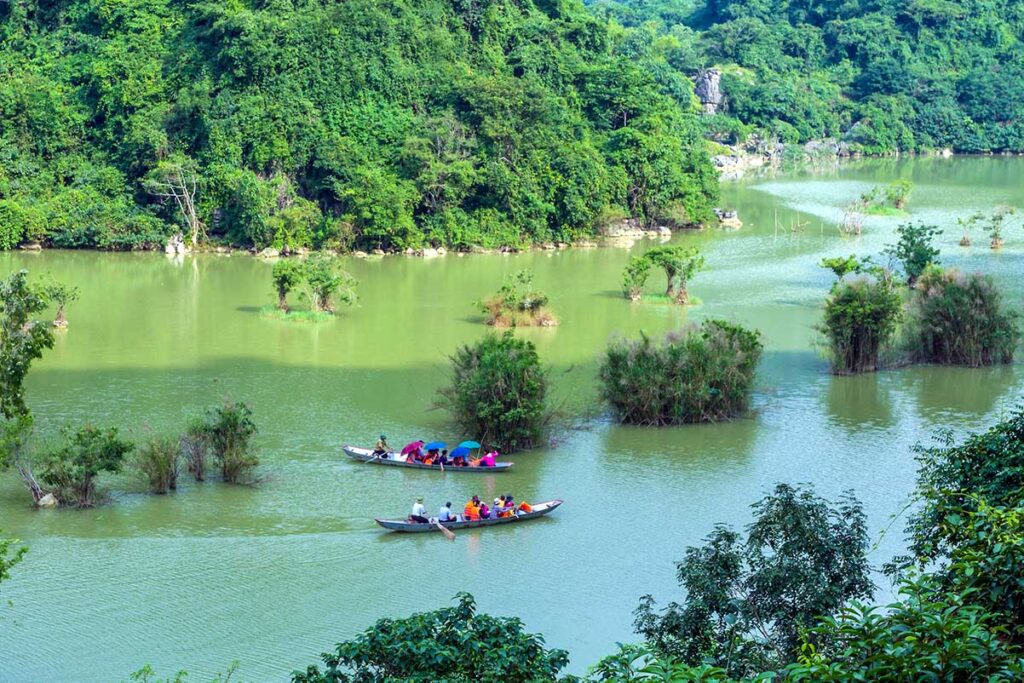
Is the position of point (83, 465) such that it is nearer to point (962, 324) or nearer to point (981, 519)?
Answer: point (981, 519)

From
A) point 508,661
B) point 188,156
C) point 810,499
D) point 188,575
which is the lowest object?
point 188,575

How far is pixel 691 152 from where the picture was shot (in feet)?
140

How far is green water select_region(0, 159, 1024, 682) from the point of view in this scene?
13305 mm

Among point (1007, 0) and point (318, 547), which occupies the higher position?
point (1007, 0)

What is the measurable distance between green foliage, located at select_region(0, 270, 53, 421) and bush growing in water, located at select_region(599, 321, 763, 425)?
879 centimetres

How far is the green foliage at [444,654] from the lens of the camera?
340 inches

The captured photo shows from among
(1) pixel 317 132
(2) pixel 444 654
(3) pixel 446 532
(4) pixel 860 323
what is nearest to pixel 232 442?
(3) pixel 446 532

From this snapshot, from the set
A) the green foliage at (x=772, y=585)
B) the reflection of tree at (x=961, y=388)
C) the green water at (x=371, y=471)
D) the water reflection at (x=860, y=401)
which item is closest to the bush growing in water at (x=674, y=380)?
the green water at (x=371, y=471)

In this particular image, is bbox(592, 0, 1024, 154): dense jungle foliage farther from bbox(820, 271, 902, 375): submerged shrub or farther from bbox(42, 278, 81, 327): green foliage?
bbox(820, 271, 902, 375): submerged shrub

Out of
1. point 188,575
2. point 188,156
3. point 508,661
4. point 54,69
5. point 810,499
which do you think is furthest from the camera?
point 54,69

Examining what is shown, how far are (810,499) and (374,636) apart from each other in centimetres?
381

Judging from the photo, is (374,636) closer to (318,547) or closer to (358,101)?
(318,547)

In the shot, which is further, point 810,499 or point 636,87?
point 636,87

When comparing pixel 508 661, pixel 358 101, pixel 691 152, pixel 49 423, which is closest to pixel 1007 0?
pixel 691 152
